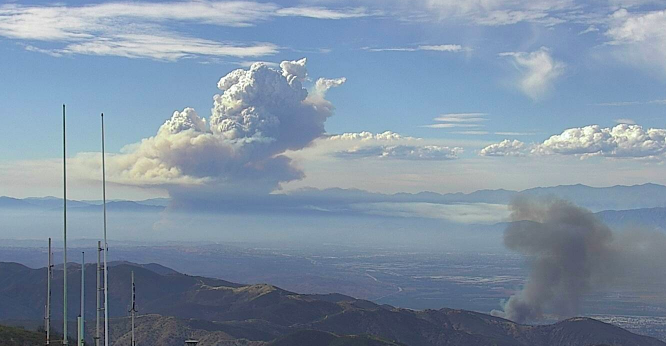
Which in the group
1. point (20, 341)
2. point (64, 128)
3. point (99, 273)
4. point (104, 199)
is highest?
point (64, 128)

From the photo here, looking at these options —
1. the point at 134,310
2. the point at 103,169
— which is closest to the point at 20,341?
the point at 134,310

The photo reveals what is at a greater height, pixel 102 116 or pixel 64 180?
pixel 102 116

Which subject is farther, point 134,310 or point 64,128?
point 134,310

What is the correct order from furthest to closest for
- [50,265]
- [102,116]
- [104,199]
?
[50,265] < [104,199] < [102,116]

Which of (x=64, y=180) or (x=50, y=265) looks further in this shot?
(x=50, y=265)

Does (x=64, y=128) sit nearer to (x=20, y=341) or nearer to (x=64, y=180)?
(x=64, y=180)

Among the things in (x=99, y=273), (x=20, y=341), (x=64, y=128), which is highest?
(x=64, y=128)

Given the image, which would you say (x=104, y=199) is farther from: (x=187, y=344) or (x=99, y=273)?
(x=187, y=344)

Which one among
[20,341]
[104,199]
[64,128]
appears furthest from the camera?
[20,341]

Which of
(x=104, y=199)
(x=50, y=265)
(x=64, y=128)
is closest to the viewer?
(x=64, y=128)

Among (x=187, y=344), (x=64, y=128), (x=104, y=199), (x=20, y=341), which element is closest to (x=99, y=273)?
(x=104, y=199)
